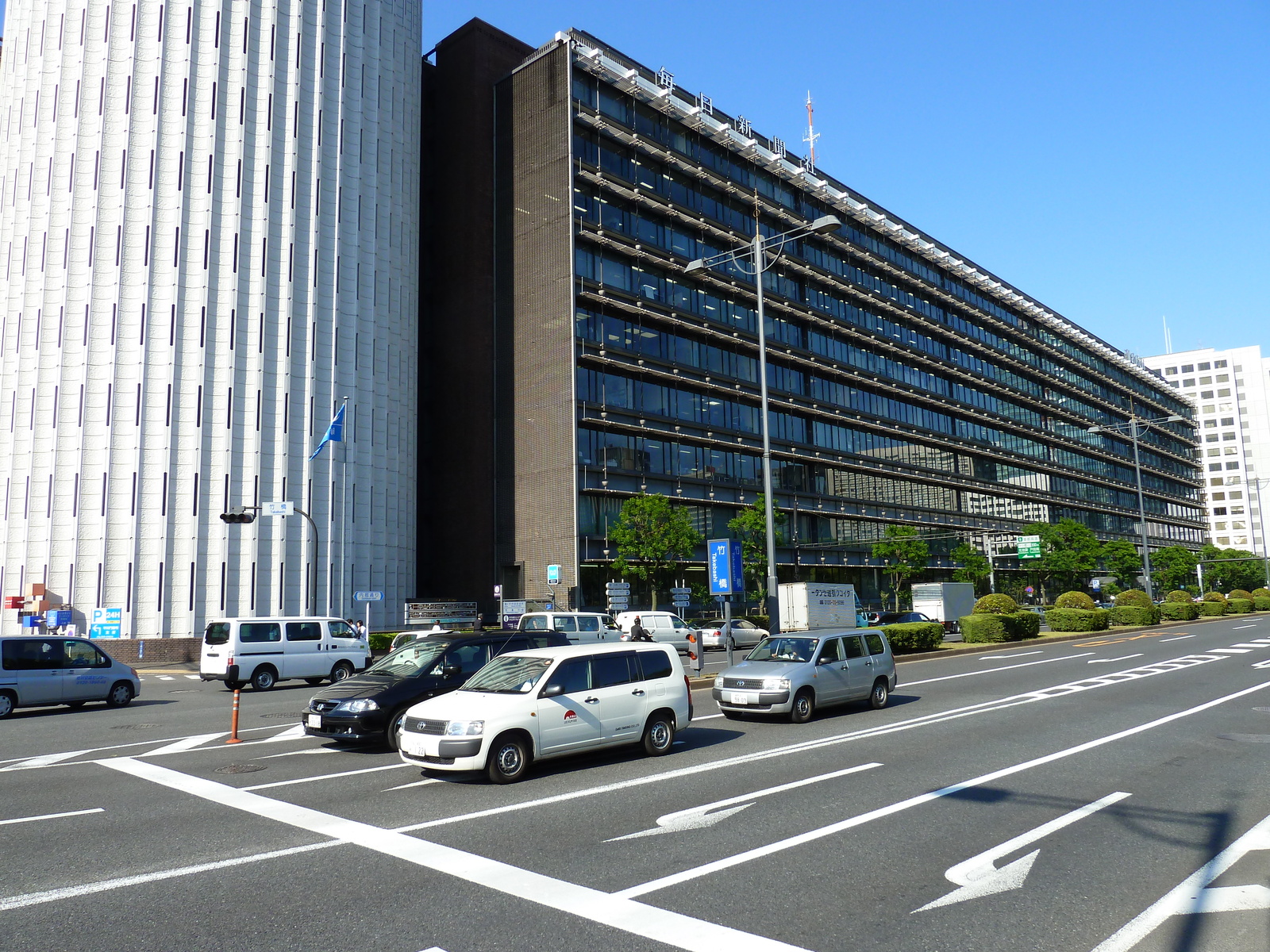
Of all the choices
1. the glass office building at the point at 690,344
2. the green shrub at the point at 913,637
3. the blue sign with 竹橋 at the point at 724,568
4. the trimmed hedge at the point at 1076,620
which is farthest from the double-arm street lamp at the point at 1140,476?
the blue sign with 竹橋 at the point at 724,568

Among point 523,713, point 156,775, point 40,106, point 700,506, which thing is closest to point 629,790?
point 523,713

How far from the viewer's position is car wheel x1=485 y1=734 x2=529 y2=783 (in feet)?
35.8

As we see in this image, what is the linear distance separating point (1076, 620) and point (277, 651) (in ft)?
121

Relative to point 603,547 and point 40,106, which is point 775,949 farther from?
point 40,106

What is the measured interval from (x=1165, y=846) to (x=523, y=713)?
682 cm

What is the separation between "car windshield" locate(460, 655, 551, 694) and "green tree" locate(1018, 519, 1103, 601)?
74.5 meters

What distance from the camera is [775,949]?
550 centimetres

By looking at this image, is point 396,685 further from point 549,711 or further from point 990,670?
point 990,670

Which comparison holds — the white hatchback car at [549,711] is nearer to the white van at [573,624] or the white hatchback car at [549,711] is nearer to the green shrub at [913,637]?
the white van at [573,624]

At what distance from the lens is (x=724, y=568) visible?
2525cm

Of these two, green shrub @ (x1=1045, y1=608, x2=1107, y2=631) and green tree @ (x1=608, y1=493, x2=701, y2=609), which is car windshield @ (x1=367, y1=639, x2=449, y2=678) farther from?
Answer: green shrub @ (x1=1045, y1=608, x2=1107, y2=631)

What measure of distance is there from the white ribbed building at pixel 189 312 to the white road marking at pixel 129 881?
35.9 meters

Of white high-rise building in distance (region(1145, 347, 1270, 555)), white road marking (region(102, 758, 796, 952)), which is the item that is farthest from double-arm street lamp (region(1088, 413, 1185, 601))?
white high-rise building in distance (region(1145, 347, 1270, 555))

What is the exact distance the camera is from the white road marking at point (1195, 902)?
5.72 meters
